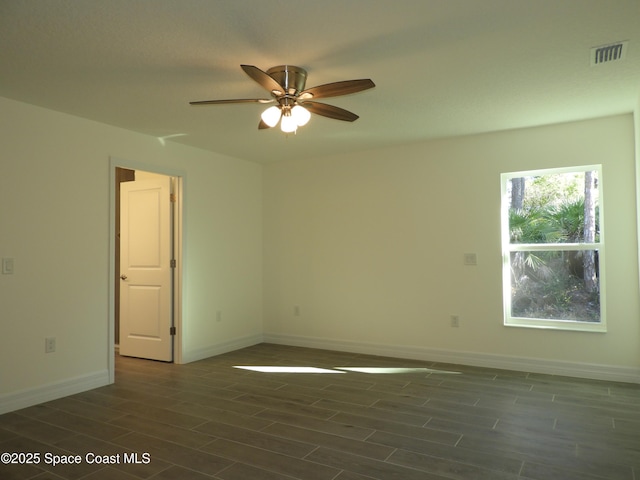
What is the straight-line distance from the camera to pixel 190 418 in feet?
10.6

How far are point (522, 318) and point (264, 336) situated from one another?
322 centimetres

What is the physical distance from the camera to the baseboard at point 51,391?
3.37m

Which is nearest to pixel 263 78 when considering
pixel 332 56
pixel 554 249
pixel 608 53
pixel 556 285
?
pixel 332 56

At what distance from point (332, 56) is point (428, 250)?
2.78m

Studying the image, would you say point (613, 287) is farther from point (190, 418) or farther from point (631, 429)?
point (190, 418)

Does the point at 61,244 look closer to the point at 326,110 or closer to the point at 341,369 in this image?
the point at 326,110

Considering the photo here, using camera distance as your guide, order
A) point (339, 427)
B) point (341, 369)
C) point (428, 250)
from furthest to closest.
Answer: point (428, 250) → point (341, 369) → point (339, 427)

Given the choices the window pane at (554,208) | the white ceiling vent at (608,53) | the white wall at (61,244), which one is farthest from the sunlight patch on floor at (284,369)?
the white ceiling vent at (608,53)

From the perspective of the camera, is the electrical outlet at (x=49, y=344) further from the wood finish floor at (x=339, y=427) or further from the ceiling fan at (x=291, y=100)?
the ceiling fan at (x=291, y=100)

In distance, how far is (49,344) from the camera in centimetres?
366

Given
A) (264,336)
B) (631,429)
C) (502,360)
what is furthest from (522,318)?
(264,336)

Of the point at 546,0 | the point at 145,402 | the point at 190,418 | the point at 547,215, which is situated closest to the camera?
the point at 546,0

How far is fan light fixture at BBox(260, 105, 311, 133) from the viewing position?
9.15 ft

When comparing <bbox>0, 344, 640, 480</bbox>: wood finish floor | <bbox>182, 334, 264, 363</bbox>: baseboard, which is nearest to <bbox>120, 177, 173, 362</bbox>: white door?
<bbox>182, 334, 264, 363</bbox>: baseboard
